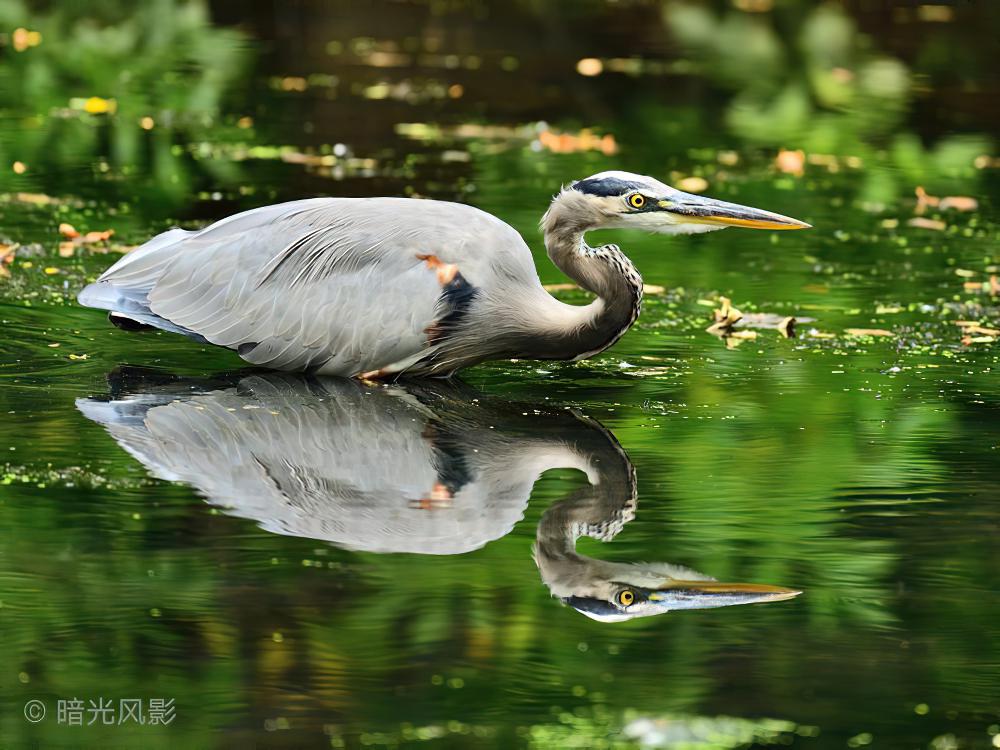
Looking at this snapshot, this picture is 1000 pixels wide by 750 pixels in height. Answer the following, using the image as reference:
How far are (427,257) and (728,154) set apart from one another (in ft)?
21.7

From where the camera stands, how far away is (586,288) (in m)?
8.41

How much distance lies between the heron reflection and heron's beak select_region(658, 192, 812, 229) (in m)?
1.08

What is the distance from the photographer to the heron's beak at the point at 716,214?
27.1 ft

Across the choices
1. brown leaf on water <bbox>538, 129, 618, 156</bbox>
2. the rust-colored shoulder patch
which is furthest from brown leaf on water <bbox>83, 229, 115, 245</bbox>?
brown leaf on water <bbox>538, 129, 618, 156</bbox>

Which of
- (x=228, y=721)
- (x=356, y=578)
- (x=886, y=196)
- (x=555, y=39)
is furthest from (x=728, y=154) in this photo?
(x=228, y=721)

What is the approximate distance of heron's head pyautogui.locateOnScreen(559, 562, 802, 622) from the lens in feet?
19.2

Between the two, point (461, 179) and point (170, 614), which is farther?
point (461, 179)

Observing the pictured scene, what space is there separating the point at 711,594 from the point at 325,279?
316 centimetres

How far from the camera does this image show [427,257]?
8.26m

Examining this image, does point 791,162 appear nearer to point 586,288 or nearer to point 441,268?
point 586,288

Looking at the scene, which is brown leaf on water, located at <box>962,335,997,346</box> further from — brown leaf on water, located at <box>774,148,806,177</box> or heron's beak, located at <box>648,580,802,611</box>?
brown leaf on water, located at <box>774,148,806,177</box>

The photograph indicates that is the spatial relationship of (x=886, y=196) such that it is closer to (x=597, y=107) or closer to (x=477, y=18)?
(x=597, y=107)

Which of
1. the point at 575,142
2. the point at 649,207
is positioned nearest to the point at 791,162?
the point at 575,142

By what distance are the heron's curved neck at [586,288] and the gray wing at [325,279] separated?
178mm
